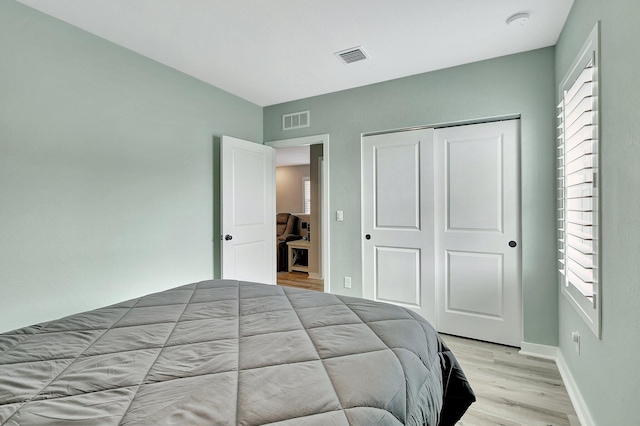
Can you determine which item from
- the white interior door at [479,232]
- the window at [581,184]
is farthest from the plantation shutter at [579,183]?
the white interior door at [479,232]

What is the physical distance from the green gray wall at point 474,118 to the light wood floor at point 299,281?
4.73 feet

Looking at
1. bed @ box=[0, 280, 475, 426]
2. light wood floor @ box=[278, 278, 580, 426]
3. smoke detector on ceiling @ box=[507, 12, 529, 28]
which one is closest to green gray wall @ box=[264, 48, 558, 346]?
light wood floor @ box=[278, 278, 580, 426]

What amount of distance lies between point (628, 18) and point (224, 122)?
314cm

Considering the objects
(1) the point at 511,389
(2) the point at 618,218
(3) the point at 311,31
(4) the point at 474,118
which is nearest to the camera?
(2) the point at 618,218

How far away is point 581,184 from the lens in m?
1.77

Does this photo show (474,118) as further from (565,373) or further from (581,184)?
(565,373)

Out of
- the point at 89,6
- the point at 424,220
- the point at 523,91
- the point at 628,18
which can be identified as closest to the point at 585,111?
the point at 628,18

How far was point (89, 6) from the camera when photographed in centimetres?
198

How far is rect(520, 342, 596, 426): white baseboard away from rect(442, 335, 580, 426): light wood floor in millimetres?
33

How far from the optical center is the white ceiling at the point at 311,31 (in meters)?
1.97

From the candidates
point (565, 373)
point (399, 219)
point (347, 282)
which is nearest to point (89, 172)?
point (347, 282)

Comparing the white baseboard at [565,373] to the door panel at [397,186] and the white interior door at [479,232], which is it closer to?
the white interior door at [479,232]

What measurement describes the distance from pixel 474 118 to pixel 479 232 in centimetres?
101

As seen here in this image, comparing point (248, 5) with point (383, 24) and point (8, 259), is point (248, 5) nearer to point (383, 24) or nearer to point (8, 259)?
point (383, 24)
